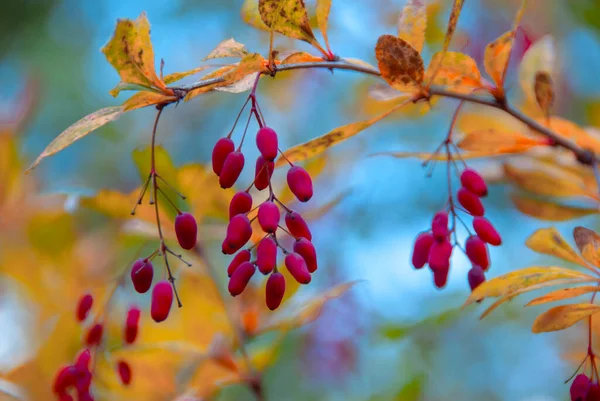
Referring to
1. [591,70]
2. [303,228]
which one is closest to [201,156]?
[591,70]

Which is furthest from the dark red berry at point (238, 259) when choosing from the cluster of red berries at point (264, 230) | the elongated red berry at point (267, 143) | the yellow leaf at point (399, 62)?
the yellow leaf at point (399, 62)

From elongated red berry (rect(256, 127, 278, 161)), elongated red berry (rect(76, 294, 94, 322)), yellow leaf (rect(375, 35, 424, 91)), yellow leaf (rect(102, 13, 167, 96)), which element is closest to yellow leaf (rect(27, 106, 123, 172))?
yellow leaf (rect(102, 13, 167, 96))

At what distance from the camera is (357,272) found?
1.97 metres

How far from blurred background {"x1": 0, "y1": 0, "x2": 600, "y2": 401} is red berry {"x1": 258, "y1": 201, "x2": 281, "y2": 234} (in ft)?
0.76

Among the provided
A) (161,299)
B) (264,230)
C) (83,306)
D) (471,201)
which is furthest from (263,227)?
(83,306)

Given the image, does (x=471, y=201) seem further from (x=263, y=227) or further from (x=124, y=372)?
(x=124, y=372)

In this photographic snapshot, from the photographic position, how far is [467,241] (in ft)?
2.64

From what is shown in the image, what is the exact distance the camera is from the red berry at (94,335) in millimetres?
946

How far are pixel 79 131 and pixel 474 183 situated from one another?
1.50ft

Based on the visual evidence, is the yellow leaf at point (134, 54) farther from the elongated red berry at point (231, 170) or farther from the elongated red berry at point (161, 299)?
the elongated red berry at point (161, 299)

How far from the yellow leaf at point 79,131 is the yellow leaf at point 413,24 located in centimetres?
34

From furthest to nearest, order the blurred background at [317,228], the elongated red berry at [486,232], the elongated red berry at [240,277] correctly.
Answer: the blurred background at [317,228] < the elongated red berry at [486,232] < the elongated red berry at [240,277]

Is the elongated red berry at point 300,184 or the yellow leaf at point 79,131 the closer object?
the yellow leaf at point 79,131

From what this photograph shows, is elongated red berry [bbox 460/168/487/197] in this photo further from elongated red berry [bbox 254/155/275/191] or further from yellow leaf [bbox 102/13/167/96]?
yellow leaf [bbox 102/13/167/96]
